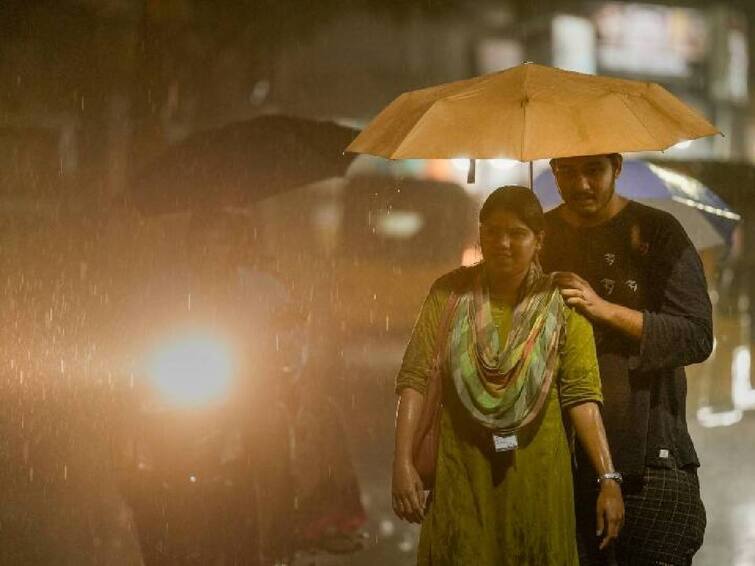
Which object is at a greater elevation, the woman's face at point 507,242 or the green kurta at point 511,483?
the woman's face at point 507,242

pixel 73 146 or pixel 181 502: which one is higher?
pixel 73 146

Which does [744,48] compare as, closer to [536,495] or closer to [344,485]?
[344,485]

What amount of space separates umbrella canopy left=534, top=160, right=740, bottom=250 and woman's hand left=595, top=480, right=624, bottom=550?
2167 mm

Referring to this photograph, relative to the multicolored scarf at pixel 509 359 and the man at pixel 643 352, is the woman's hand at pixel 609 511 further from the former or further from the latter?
the multicolored scarf at pixel 509 359

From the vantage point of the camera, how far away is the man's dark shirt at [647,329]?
3084 mm

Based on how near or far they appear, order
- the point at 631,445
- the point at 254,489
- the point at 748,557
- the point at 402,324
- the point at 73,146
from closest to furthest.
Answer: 1. the point at 631,445
2. the point at 254,489
3. the point at 748,557
4. the point at 73,146
5. the point at 402,324

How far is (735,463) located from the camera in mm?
9109

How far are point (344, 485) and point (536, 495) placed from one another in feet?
8.81

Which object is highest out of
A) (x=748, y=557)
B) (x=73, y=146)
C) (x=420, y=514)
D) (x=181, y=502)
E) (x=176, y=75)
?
(x=176, y=75)

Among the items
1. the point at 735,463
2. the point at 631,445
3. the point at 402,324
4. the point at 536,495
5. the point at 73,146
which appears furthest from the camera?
the point at 402,324

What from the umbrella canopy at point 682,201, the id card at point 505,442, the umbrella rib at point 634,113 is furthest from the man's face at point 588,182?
the umbrella canopy at point 682,201

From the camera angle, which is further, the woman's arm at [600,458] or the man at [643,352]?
the man at [643,352]

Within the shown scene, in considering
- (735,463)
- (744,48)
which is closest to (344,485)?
(735,463)

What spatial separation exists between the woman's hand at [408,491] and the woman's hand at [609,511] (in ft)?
1.76
